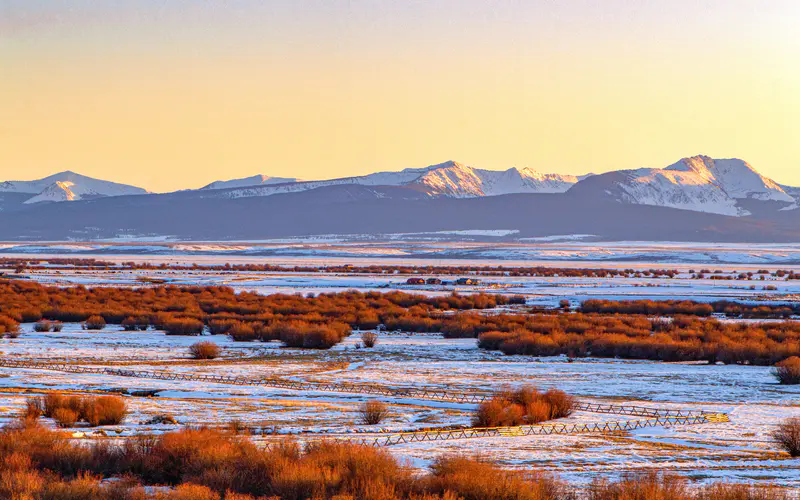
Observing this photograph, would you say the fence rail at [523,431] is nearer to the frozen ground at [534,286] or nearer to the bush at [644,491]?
the bush at [644,491]

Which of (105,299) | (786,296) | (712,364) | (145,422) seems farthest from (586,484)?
(786,296)

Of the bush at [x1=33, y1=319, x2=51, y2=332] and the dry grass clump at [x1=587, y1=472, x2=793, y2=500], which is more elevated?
the dry grass clump at [x1=587, y1=472, x2=793, y2=500]

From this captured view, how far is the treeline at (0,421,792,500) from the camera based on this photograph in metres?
9.59

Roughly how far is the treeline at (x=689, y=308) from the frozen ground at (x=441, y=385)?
14.3 meters

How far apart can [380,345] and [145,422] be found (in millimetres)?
14294

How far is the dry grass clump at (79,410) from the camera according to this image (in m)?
14.6

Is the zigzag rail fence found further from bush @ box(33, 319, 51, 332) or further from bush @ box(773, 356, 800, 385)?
bush @ box(33, 319, 51, 332)

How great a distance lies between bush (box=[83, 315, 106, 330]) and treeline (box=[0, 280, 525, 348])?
1.2 inches

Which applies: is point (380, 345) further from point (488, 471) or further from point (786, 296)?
point (786, 296)

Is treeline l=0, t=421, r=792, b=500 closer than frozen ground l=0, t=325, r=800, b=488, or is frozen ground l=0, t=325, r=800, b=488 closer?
treeline l=0, t=421, r=792, b=500

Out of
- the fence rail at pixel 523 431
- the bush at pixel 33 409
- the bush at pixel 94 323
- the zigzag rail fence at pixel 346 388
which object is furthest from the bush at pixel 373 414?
the bush at pixel 94 323

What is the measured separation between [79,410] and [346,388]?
18.6 ft

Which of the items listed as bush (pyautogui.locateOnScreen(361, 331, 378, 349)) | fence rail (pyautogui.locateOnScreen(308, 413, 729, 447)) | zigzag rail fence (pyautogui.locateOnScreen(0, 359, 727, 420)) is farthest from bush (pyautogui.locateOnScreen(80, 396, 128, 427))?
bush (pyautogui.locateOnScreen(361, 331, 378, 349))

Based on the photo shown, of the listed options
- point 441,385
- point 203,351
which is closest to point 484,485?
point 441,385
